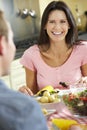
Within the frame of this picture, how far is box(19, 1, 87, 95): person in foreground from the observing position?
6.85 ft

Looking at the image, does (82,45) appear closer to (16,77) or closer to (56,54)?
(56,54)

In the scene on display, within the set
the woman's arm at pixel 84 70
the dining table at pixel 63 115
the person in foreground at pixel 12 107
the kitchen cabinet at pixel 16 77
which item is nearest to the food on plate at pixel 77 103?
the dining table at pixel 63 115

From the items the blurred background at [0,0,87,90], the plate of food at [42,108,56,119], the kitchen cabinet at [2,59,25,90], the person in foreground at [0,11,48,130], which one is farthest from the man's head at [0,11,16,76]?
the blurred background at [0,0,87,90]

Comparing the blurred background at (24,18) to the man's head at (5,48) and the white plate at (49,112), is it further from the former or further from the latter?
the man's head at (5,48)

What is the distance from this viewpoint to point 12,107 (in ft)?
2.37

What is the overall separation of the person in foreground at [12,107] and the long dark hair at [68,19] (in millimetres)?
1355

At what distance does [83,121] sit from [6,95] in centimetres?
67

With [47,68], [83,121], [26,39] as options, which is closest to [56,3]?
[47,68]

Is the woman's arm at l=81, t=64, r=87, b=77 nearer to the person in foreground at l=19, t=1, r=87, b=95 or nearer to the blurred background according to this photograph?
the person in foreground at l=19, t=1, r=87, b=95

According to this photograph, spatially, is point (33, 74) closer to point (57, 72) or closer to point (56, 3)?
point (57, 72)

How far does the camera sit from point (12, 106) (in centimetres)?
72

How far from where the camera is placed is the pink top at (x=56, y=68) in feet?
6.79

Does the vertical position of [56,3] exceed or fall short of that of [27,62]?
it exceeds it

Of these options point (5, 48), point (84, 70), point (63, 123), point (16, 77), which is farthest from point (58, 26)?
point (16, 77)
